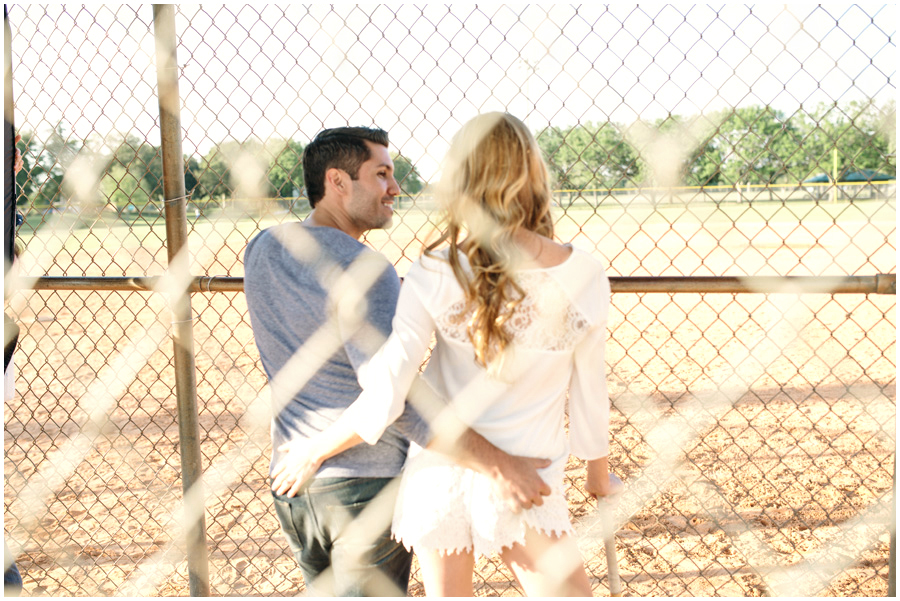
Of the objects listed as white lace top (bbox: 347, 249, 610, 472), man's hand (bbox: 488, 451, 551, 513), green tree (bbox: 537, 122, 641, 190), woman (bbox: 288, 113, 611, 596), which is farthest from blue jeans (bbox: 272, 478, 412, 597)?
green tree (bbox: 537, 122, 641, 190)

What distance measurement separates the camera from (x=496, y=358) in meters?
1.29

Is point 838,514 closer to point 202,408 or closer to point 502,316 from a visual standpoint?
point 502,316

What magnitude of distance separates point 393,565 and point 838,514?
280 cm

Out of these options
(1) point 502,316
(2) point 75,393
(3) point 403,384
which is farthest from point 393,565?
(2) point 75,393

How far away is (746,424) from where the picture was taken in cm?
454

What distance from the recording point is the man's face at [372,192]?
1676 mm

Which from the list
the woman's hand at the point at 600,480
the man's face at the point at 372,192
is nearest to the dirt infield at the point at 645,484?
the man's face at the point at 372,192

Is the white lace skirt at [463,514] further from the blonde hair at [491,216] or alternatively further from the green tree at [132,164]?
the green tree at [132,164]

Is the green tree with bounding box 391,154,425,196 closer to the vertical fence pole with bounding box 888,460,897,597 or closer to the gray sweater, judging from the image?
the gray sweater

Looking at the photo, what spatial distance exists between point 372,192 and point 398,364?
57cm

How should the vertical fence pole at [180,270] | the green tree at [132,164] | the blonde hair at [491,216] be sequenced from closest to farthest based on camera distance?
the blonde hair at [491,216] < the vertical fence pole at [180,270] < the green tree at [132,164]

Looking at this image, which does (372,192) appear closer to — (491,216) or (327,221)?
(327,221)

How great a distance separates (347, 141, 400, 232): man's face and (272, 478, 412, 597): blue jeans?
67 cm

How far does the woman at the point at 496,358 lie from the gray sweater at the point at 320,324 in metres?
0.10
